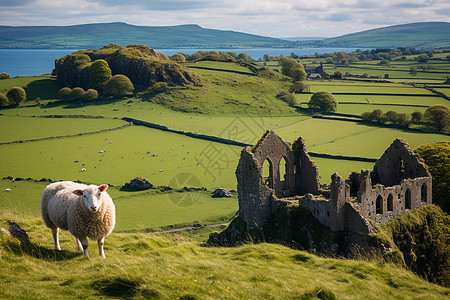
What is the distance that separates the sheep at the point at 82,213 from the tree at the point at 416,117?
81.3 meters

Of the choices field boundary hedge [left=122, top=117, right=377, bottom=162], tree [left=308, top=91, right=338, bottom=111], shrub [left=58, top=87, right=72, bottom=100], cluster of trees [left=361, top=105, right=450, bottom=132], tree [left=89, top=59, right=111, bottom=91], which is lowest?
field boundary hedge [left=122, top=117, right=377, bottom=162]

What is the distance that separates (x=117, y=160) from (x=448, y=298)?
200 feet

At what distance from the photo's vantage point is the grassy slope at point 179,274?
12.5m

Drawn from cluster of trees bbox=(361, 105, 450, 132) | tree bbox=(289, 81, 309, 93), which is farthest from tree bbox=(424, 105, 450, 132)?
tree bbox=(289, 81, 309, 93)

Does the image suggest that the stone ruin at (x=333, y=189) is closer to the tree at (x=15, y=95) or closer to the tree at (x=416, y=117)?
the tree at (x=416, y=117)

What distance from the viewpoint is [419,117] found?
8538 cm

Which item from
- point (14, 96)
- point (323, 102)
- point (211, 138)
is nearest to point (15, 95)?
point (14, 96)

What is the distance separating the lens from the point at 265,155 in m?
31.9

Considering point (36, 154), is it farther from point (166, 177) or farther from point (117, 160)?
point (166, 177)

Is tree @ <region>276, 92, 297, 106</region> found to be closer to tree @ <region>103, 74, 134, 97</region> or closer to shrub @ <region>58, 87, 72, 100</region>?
tree @ <region>103, 74, 134, 97</region>

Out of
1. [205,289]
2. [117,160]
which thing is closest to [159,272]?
[205,289]

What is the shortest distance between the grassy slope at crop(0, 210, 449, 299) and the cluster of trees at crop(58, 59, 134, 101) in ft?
353

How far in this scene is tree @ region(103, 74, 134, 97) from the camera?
123 meters

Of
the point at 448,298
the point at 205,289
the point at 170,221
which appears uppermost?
the point at 205,289
